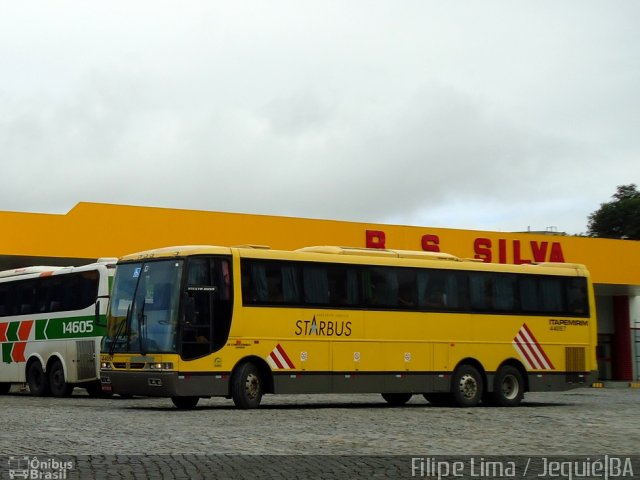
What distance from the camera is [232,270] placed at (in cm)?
2194

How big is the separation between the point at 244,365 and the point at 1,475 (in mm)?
11727

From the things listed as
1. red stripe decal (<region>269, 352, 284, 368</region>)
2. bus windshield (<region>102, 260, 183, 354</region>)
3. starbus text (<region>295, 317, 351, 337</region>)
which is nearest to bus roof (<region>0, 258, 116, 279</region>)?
bus windshield (<region>102, 260, 183, 354</region>)

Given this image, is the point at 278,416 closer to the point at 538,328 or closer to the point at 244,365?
the point at 244,365

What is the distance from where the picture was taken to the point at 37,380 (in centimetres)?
2902

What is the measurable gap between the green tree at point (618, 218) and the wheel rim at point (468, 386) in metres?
68.9

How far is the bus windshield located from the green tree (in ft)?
244

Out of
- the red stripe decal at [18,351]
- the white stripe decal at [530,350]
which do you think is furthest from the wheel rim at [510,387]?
the red stripe decal at [18,351]

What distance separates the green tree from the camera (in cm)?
9331

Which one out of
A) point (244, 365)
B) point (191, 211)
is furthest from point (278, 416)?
point (191, 211)

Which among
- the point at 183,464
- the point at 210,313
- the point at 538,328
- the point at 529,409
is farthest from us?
the point at 538,328

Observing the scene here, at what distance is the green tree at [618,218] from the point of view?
93312mm

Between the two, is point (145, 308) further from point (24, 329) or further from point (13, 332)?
point (13, 332)

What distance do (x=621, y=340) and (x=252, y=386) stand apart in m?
32.9

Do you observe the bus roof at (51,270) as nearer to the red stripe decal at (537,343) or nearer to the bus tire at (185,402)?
the bus tire at (185,402)
